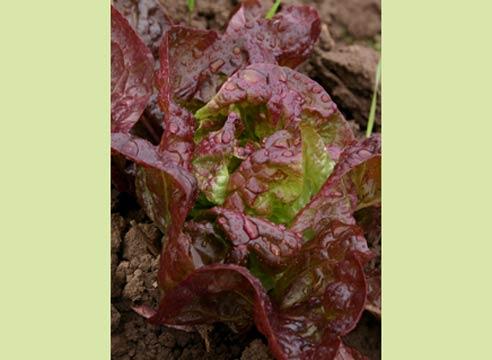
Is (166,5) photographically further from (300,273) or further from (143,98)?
(300,273)

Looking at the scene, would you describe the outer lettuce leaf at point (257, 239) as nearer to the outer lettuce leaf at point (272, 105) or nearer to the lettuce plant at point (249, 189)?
the lettuce plant at point (249, 189)

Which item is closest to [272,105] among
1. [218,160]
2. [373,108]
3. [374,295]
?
[218,160]

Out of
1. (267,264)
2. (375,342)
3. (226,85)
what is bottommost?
(375,342)

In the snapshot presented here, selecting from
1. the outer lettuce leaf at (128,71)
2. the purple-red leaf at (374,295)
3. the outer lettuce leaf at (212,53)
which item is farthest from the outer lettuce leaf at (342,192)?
Answer: the outer lettuce leaf at (128,71)

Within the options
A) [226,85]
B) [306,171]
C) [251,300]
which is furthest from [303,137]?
[251,300]

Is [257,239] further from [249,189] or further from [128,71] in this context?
[128,71]
